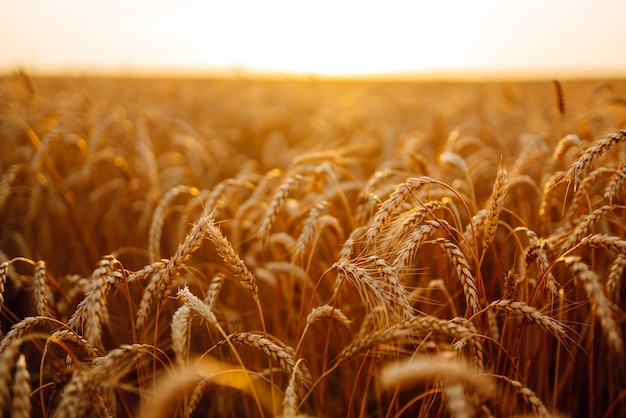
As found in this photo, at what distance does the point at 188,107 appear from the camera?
9898mm

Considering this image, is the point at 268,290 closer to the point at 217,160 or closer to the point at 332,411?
the point at 332,411

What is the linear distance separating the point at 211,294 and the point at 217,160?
3.52m

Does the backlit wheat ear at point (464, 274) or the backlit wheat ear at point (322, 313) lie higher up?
the backlit wheat ear at point (464, 274)

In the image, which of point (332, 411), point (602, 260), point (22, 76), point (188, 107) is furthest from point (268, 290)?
point (188, 107)

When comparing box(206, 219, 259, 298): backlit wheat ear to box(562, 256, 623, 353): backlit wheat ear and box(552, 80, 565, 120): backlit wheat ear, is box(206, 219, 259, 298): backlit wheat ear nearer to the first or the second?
box(562, 256, 623, 353): backlit wheat ear

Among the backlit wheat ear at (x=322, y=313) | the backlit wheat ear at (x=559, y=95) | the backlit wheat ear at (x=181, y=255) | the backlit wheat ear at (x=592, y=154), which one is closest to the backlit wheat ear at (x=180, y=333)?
the backlit wheat ear at (x=181, y=255)

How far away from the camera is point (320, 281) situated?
1.71 m

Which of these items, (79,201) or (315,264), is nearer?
(315,264)

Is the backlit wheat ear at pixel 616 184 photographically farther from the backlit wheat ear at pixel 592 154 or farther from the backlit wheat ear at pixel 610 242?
the backlit wheat ear at pixel 610 242

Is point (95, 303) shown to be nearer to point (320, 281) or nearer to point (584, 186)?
point (320, 281)

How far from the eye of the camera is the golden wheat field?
128 cm

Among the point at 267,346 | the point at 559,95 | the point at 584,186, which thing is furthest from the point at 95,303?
the point at 559,95

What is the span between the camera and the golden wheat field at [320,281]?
50.4 inches

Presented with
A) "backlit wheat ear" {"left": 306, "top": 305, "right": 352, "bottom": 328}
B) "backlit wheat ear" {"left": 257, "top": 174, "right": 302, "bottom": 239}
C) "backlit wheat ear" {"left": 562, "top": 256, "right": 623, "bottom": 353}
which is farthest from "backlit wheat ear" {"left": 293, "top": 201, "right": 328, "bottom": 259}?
"backlit wheat ear" {"left": 562, "top": 256, "right": 623, "bottom": 353}
